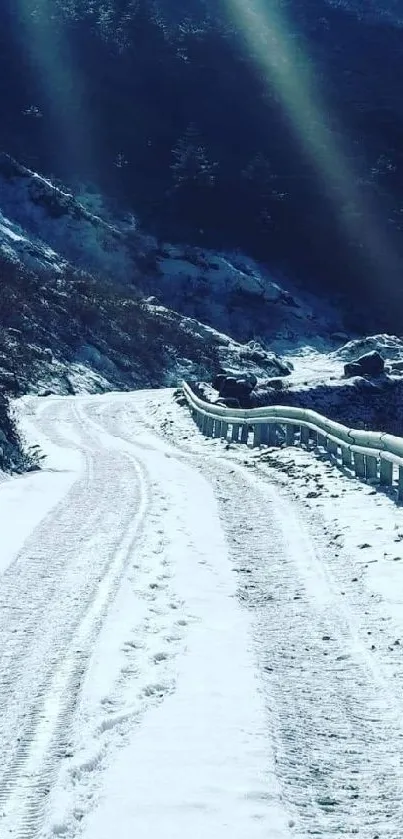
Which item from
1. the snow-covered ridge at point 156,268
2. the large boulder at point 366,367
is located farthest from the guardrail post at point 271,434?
the snow-covered ridge at point 156,268

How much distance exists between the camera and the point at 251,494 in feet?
37.8

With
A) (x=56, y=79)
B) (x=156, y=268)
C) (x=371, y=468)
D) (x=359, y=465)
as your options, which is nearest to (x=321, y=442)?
(x=359, y=465)

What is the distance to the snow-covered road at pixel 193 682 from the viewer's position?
3314mm

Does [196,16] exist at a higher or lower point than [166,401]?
higher

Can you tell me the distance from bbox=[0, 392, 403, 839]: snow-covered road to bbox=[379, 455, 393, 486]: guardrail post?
238 cm

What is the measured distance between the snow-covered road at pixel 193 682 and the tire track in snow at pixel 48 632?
0.04ft

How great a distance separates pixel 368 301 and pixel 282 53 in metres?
59.6

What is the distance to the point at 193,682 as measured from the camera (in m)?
4.58

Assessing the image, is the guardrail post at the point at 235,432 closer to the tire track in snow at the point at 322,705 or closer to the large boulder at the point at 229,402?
the large boulder at the point at 229,402

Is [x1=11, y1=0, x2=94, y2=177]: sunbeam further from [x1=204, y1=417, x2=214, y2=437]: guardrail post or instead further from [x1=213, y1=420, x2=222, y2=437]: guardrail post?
[x1=213, y1=420, x2=222, y2=437]: guardrail post

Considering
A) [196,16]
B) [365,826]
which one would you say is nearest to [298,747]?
[365,826]

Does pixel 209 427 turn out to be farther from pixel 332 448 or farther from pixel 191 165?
pixel 191 165

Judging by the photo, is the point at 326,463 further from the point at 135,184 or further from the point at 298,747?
the point at 135,184

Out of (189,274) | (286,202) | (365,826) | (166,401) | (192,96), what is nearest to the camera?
(365,826)
